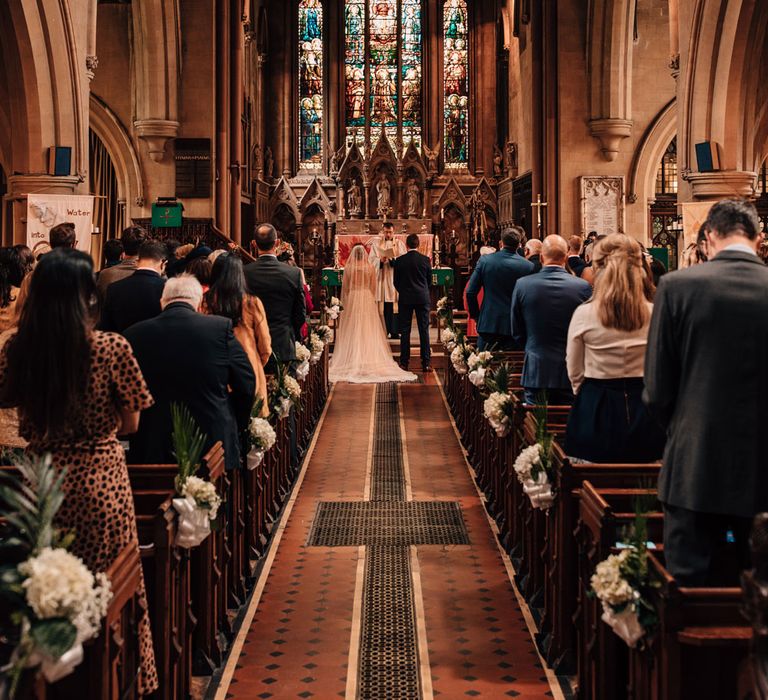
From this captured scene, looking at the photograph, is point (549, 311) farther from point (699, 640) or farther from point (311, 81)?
point (311, 81)

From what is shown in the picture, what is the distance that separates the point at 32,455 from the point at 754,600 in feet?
6.68

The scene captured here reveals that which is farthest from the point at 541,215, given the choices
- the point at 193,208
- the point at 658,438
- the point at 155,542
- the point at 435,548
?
the point at 155,542

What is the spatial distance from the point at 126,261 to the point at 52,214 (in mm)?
3057

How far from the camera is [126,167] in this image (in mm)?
17922

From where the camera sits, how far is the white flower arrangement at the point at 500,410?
5812mm

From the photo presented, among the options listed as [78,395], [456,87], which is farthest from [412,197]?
[78,395]

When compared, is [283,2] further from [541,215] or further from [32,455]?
[32,455]

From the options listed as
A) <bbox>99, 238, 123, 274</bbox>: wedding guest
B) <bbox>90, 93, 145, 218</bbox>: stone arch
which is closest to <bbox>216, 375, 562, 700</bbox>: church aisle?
<bbox>99, 238, 123, 274</bbox>: wedding guest

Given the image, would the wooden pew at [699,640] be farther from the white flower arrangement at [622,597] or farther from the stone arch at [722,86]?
the stone arch at [722,86]

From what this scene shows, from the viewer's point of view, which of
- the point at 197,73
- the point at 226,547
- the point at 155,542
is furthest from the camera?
the point at 197,73

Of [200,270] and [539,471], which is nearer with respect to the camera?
[539,471]

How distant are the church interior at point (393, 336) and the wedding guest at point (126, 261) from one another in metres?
0.06

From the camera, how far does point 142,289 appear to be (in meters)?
5.81

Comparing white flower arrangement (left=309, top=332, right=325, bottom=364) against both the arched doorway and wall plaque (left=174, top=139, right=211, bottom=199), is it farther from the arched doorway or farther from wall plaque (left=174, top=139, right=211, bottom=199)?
the arched doorway
